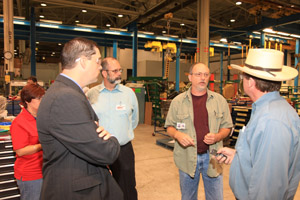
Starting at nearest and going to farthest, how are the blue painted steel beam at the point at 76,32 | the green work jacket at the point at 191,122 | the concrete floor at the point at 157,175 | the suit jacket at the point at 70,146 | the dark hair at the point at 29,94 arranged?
the suit jacket at the point at 70,146, the dark hair at the point at 29,94, the green work jacket at the point at 191,122, the concrete floor at the point at 157,175, the blue painted steel beam at the point at 76,32

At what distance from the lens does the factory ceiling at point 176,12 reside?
825 centimetres

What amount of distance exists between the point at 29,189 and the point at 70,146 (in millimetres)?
1240

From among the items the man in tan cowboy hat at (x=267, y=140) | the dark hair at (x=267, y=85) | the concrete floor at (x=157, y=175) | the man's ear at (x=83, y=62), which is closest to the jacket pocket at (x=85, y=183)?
the man's ear at (x=83, y=62)

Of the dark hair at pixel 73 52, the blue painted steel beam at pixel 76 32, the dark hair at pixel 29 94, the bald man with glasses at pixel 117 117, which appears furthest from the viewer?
the blue painted steel beam at pixel 76 32

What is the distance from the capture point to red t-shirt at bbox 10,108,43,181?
191 centimetres

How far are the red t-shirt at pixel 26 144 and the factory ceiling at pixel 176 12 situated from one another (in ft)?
17.4

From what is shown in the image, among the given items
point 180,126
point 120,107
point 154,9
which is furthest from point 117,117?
point 154,9

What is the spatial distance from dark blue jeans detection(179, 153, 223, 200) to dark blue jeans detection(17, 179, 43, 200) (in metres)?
1.37

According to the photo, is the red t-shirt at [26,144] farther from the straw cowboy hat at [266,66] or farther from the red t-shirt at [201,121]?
the straw cowboy hat at [266,66]

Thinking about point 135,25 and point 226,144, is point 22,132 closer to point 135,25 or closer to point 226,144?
point 226,144

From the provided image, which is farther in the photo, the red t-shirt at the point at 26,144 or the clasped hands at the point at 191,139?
the clasped hands at the point at 191,139

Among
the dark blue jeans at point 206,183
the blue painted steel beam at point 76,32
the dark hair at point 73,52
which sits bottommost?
the dark blue jeans at point 206,183

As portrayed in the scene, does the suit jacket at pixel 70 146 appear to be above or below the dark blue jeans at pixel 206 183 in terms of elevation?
above

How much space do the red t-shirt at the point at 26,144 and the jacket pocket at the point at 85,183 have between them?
1062 millimetres
